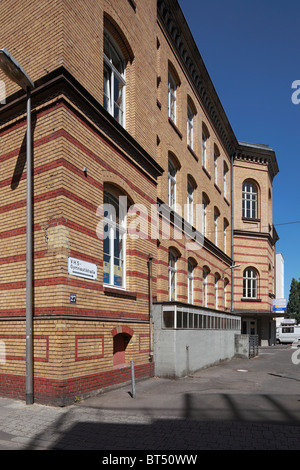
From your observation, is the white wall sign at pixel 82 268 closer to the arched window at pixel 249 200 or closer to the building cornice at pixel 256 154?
the building cornice at pixel 256 154

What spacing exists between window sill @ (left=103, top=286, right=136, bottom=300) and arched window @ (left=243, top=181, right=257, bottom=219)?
24.2 m

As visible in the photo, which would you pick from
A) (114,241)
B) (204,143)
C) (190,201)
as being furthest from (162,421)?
(204,143)

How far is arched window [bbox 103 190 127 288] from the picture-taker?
11.2 meters

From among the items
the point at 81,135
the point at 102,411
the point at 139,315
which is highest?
the point at 81,135

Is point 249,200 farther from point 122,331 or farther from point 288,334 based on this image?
point 122,331

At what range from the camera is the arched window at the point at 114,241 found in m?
11.2

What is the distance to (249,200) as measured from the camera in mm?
34938

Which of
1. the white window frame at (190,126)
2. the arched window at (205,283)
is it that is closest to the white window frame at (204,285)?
the arched window at (205,283)

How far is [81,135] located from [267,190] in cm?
2814

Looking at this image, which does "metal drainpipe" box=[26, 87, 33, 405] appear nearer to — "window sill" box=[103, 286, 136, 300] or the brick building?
the brick building

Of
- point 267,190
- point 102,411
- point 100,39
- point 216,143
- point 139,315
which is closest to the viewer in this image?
point 102,411
